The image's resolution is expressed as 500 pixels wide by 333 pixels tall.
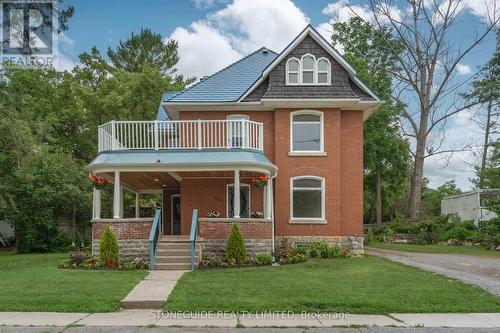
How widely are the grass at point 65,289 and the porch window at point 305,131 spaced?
810 cm

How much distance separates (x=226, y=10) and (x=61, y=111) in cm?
1450

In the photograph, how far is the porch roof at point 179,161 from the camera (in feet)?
51.1

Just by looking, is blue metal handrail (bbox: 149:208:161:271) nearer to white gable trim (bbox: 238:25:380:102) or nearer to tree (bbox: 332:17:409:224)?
white gable trim (bbox: 238:25:380:102)

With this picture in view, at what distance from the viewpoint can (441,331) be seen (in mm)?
7422

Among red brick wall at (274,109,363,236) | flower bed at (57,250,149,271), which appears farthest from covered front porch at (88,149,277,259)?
red brick wall at (274,109,363,236)

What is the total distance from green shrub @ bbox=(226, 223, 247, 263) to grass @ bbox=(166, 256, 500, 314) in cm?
110

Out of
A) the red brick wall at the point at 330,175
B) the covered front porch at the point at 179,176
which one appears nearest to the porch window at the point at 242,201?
the covered front porch at the point at 179,176

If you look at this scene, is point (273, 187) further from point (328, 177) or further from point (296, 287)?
point (296, 287)

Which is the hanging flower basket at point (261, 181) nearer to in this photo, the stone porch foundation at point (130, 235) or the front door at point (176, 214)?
the stone porch foundation at point (130, 235)

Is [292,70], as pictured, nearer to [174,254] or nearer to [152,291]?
[174,254]

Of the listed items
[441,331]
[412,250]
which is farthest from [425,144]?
[441,331]

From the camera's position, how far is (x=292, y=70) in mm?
18500

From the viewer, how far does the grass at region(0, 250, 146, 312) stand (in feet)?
29.5

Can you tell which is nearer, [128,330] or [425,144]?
[128,330]
